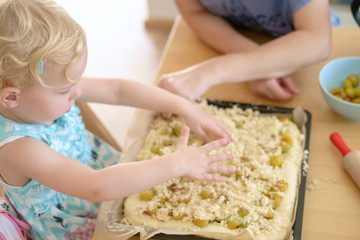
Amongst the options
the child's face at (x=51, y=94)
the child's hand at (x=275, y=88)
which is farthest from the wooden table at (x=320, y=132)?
the child's face at (x=51, y=94)

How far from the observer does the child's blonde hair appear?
72cm

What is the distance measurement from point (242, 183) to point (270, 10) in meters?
0.65

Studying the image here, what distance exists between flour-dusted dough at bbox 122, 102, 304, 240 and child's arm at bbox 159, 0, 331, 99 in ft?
0.47

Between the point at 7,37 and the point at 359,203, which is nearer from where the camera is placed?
the point at 7,37

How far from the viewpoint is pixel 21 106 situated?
2.71ft

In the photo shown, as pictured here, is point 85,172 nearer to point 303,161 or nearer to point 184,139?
point 184,139

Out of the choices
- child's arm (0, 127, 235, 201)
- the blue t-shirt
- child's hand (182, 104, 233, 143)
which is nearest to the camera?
child's arm (0, 127, 235, 201)

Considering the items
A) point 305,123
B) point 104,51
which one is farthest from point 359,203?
point 104,51

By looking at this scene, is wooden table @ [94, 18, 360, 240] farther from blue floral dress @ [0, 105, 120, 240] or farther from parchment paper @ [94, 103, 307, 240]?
blue floral dress @ [0, 105, 120, 240]

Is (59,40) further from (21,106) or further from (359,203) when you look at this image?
(359,203)

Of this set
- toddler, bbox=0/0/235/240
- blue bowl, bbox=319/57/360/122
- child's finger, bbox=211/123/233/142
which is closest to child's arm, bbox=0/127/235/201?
toddler, bbox=0/0/235/240

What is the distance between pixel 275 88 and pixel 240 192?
369 mm

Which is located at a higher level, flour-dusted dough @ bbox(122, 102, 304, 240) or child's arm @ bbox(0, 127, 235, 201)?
child's arm @ bbox(0, 127, 235, 201)

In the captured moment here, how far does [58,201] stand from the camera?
3.38 ft
